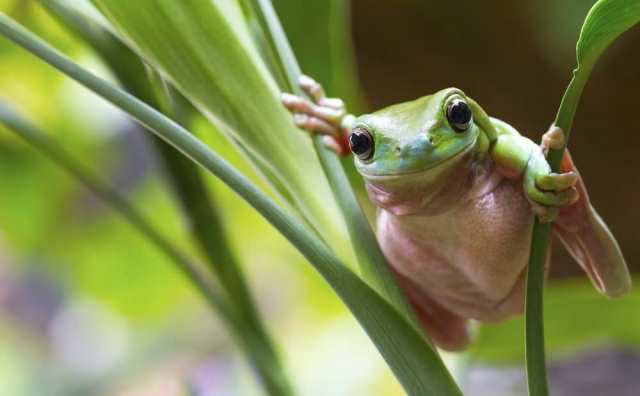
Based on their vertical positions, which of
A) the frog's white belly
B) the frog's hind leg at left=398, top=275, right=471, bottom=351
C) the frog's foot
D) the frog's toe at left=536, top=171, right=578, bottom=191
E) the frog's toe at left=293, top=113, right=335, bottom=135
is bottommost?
the frog's hind leg at left=398, top=275, right=471, bottom=351

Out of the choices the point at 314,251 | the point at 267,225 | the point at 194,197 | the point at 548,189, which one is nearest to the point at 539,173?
the point at 548,189

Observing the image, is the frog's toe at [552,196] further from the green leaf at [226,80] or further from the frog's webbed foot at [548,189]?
the green leaf at [226,80]

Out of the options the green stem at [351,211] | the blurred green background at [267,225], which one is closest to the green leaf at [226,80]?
the green stem at [351,211]

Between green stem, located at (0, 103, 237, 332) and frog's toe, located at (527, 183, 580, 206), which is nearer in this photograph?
frog's toe, located at (527, 183, 580, 206)

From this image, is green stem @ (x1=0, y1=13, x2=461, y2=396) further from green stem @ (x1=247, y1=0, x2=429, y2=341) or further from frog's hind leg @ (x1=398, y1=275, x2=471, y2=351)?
frog's hind leg @ (x1=398, y1=275, x2=471, y2=351)

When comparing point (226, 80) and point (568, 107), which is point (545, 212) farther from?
point (226, 80)

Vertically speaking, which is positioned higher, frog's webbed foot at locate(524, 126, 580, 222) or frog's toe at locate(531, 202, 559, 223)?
frog's webbed foot at locate(524, 126, 580, 222)

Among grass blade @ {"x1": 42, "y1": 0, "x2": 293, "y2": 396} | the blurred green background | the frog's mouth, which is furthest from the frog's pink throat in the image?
the blurred green background
